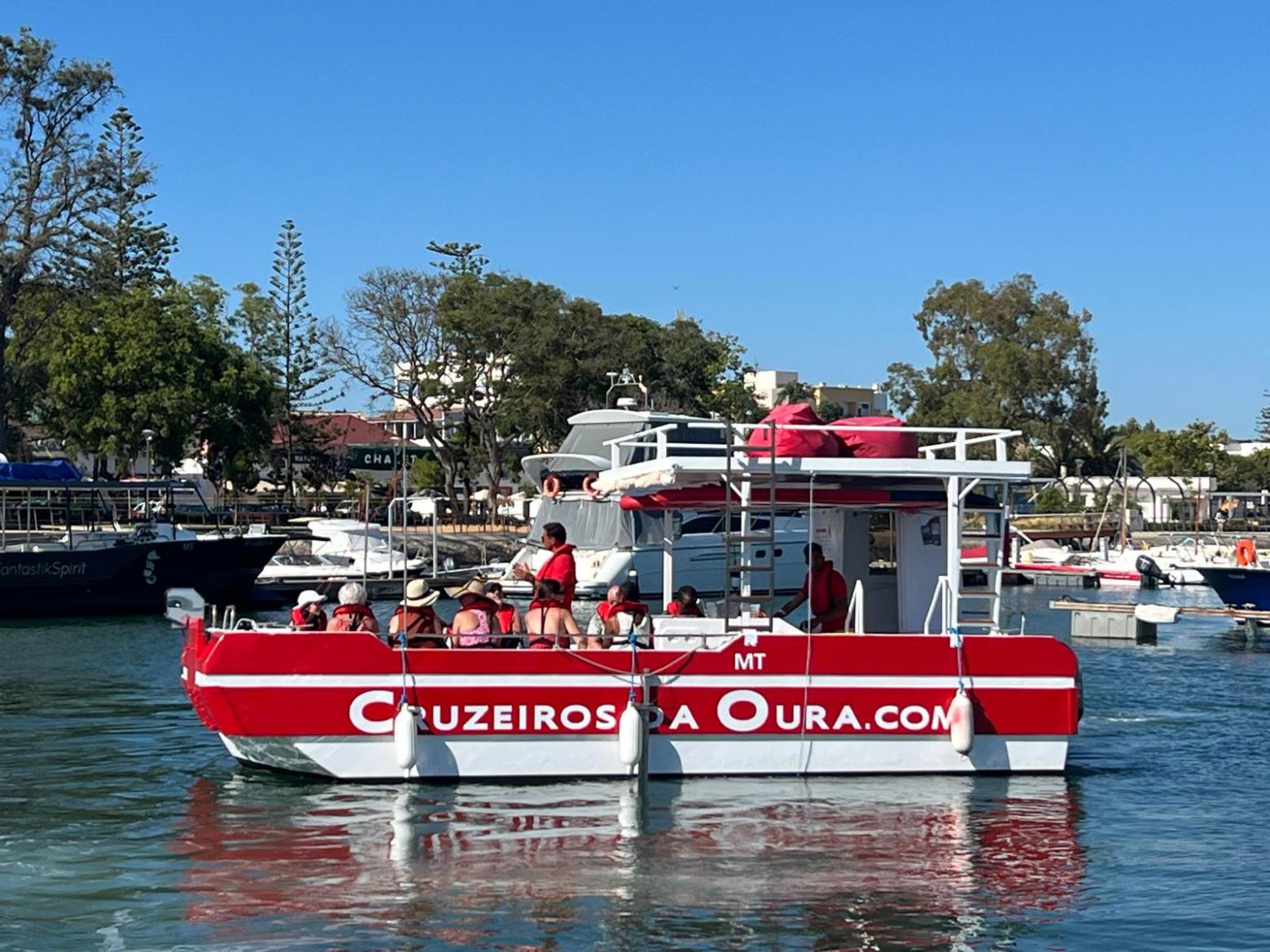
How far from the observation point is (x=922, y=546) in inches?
642

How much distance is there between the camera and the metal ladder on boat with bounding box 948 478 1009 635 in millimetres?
15047

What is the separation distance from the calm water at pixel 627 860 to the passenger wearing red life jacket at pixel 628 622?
4.30 feet

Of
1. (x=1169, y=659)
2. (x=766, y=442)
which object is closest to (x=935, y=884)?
(x=766, y=442)

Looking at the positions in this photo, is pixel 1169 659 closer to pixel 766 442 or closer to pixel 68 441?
pixel 766 442

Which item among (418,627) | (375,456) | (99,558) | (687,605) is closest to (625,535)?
(99,558)

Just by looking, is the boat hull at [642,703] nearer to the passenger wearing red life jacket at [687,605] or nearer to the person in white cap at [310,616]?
the person in white cap at [310,616]

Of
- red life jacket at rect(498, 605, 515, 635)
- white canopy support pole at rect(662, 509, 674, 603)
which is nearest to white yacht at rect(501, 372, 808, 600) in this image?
white canopy support pole at rect(662, 509, 674, 603)

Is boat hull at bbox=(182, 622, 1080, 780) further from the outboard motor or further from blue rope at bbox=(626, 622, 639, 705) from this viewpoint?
the outboard motor

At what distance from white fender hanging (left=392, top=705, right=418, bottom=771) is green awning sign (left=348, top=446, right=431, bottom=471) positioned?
70.5 m

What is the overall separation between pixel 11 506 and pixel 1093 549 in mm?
46951

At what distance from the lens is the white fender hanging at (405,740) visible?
1394cm

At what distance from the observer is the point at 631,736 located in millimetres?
14078

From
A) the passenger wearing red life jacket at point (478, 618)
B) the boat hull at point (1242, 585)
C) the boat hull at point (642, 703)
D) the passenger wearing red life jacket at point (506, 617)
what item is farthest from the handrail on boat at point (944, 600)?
the boat hull at point (1242, 585)

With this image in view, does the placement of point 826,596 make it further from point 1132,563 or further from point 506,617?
point 1132,563
